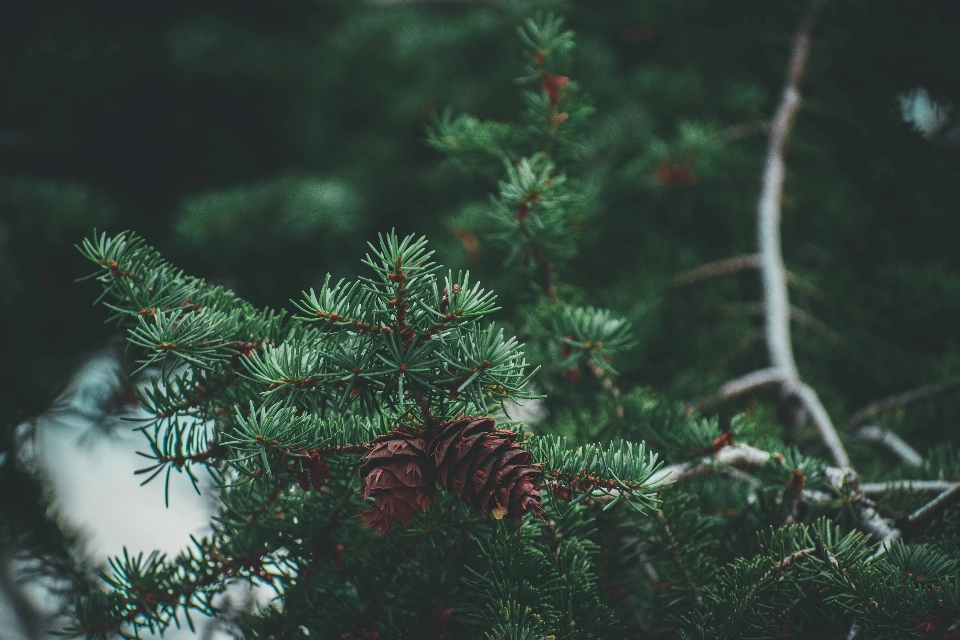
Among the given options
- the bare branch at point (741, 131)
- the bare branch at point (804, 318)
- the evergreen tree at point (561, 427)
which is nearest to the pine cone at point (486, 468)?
the evergreen tree at point (561, 427)

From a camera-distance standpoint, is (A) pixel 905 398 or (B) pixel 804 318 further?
(B) pixel 804 318

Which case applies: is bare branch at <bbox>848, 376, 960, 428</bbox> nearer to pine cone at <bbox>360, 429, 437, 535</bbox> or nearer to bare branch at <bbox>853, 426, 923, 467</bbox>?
bare branch at <bbox>853, 426, 923, 467</bbox>

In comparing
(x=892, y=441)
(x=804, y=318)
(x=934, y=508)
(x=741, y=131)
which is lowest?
(x=934, y=508)

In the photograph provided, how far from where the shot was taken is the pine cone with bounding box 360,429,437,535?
0.39 metres

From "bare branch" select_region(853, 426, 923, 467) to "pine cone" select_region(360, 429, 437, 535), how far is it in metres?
0.61

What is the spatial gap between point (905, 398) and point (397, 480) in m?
0.77

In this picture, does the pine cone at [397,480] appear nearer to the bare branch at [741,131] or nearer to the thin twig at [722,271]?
the thin twig at [722,271]

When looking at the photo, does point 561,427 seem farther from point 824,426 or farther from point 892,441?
point 892,441

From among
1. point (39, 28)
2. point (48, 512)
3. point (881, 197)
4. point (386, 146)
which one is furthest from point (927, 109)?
point (39, 28)

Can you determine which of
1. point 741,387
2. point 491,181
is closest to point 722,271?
point 741,387

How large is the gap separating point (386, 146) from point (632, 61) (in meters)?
0.57

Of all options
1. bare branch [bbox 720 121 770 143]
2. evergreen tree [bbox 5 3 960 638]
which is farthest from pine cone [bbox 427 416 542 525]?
bare branch [bbox 720 121 770 143]

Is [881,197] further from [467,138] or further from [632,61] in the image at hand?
[467,138]

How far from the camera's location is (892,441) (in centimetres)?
79
